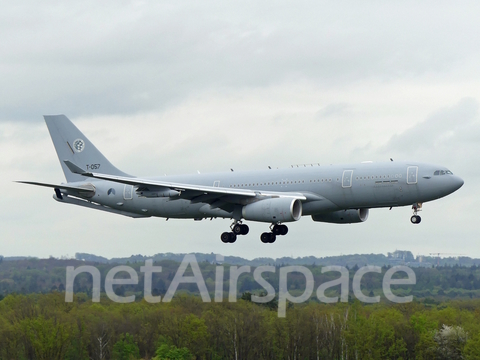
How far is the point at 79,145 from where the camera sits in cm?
6538

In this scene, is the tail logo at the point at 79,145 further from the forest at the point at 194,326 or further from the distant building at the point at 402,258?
the distant building at the point at 402,258

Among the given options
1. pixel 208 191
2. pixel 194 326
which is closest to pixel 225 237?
pixel 208 191

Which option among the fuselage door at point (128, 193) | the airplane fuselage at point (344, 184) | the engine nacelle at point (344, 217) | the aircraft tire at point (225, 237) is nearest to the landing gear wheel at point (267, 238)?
the aircraft tire at point (225, 237)

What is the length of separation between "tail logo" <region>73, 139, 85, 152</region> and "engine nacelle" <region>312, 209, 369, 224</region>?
62.2ft

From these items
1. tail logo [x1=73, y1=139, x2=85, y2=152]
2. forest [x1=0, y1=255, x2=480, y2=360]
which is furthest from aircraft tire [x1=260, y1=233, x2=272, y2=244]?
forest [x1=0, y1=255, x2=480, y2=360]

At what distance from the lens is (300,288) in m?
96.0

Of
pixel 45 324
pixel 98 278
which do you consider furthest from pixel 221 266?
pixel 45 324

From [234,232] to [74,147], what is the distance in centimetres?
1609

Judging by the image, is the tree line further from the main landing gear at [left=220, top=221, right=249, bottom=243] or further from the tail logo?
the main landing gear at [left=220, top=221, right=249, bottom=243]

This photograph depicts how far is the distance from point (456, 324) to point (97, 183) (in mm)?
50140

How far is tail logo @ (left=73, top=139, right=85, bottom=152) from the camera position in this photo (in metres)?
65.3

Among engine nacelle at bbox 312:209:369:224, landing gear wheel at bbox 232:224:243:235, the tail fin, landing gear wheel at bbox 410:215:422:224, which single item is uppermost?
the tail fin

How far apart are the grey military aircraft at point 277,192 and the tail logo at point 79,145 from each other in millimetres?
4533

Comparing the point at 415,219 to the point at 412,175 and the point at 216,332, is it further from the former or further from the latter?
the point at 216,332
